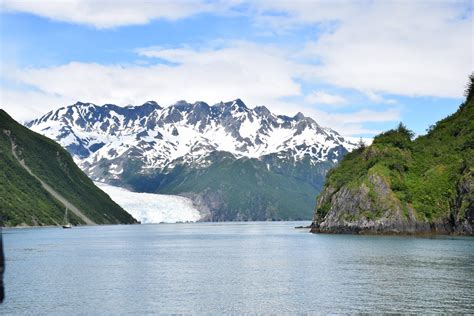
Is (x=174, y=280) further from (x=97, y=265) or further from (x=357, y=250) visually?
(x=357, y=250)

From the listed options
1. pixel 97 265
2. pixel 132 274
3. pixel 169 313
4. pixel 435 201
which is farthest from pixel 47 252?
pixel 435 201

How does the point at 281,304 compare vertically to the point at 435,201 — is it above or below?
below

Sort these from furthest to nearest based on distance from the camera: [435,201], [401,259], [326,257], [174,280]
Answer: [435,201], [326,257], [401,259], [174,280]

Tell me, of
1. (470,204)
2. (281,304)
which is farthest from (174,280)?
(470,204)

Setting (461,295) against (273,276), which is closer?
(461,295)

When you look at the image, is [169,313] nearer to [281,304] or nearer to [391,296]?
[281,304]

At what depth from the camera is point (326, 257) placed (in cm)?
12375

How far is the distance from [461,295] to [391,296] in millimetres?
7955

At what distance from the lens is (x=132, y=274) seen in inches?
3942

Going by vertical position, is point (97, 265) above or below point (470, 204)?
below

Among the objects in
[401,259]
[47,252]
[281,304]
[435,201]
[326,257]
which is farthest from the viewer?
[435,201]

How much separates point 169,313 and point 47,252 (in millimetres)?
101395

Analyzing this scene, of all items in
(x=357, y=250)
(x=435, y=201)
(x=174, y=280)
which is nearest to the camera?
(x=174, y=280)

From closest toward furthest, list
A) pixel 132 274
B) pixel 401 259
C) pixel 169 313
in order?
pixel 169 313 → pixel 132 274 → pixel 401 259
